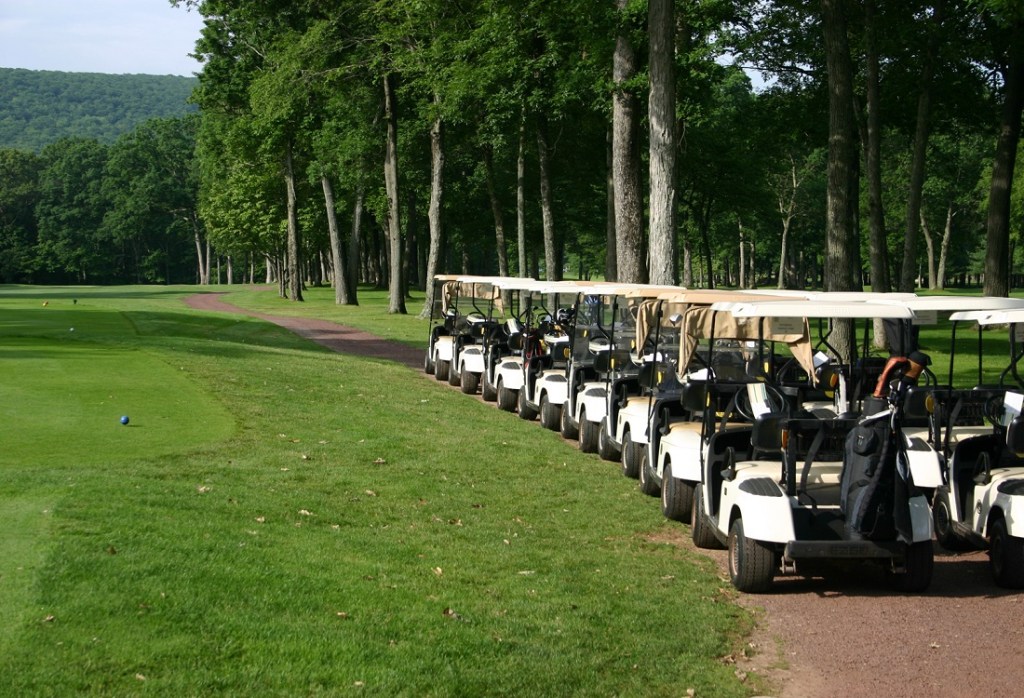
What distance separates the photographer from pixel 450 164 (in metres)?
49.6

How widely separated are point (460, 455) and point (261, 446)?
207 cm

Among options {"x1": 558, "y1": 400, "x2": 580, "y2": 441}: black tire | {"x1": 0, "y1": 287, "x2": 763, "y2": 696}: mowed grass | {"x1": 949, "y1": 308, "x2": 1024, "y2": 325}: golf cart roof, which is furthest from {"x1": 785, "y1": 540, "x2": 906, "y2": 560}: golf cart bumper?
{"x1": 558, "y1": 400, "x2": 580, "y2": 441}: black tire

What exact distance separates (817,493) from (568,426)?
6.40 metres

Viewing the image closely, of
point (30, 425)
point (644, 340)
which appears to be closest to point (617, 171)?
point (644, 340)

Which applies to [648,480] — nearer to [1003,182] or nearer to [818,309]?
[818,309]

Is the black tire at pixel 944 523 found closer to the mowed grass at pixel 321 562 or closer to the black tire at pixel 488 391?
the mowed grass at pixel 321 562

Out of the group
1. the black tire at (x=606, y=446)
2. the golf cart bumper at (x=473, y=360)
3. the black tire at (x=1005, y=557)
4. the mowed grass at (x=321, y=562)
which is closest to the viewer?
the mowed grass at (x=321, y=562)

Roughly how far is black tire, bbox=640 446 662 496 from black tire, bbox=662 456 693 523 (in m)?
0.63

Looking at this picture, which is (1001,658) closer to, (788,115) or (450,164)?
(788,115)

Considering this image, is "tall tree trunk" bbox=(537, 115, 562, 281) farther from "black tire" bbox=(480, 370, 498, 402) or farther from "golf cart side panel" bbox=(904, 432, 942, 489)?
"golf cart side panel" bbox=(904, 432, 942, 489)

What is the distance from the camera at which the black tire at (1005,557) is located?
818 centimetres

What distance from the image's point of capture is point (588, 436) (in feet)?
45.0

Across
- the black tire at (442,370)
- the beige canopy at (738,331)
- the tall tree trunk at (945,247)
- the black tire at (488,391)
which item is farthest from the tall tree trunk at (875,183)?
the tall tree trunk at (945,247)

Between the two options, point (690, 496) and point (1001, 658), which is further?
point (690, 496)
